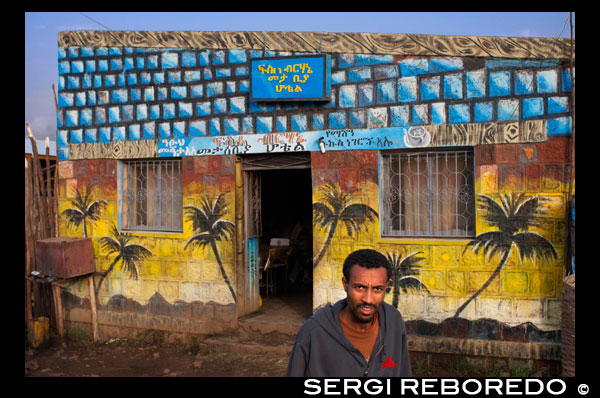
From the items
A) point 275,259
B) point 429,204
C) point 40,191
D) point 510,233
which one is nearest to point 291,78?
point 429,204

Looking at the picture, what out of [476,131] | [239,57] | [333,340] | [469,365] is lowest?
[469,365]

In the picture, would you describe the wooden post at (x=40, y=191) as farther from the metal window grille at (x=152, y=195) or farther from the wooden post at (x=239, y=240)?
the wooden post at (x=239, y=240)

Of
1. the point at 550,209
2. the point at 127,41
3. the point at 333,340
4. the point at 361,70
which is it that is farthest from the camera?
the point at 127,41

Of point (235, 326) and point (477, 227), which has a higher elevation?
point (477, 227)

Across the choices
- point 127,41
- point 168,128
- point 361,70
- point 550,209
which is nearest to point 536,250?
point 550,209

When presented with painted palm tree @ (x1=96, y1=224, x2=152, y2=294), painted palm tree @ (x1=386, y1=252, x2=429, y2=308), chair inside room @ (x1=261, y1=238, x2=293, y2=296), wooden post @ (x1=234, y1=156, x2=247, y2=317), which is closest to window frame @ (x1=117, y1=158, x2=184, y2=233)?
painted palm tree @ (x1=96, y1=224, x2=152, y2=294)

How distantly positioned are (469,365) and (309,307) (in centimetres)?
286

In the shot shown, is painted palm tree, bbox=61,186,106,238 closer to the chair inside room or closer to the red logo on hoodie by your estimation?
the chair inside room

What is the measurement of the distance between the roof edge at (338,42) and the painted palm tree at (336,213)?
1890 millimetres

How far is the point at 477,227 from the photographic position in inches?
251

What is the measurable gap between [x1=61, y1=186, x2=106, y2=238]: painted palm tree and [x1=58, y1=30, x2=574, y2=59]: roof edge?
245 centimetres

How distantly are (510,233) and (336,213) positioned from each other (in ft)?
7.14

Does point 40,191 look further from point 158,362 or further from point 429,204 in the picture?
point 429,204

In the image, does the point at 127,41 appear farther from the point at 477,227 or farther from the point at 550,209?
the point at 550,209
